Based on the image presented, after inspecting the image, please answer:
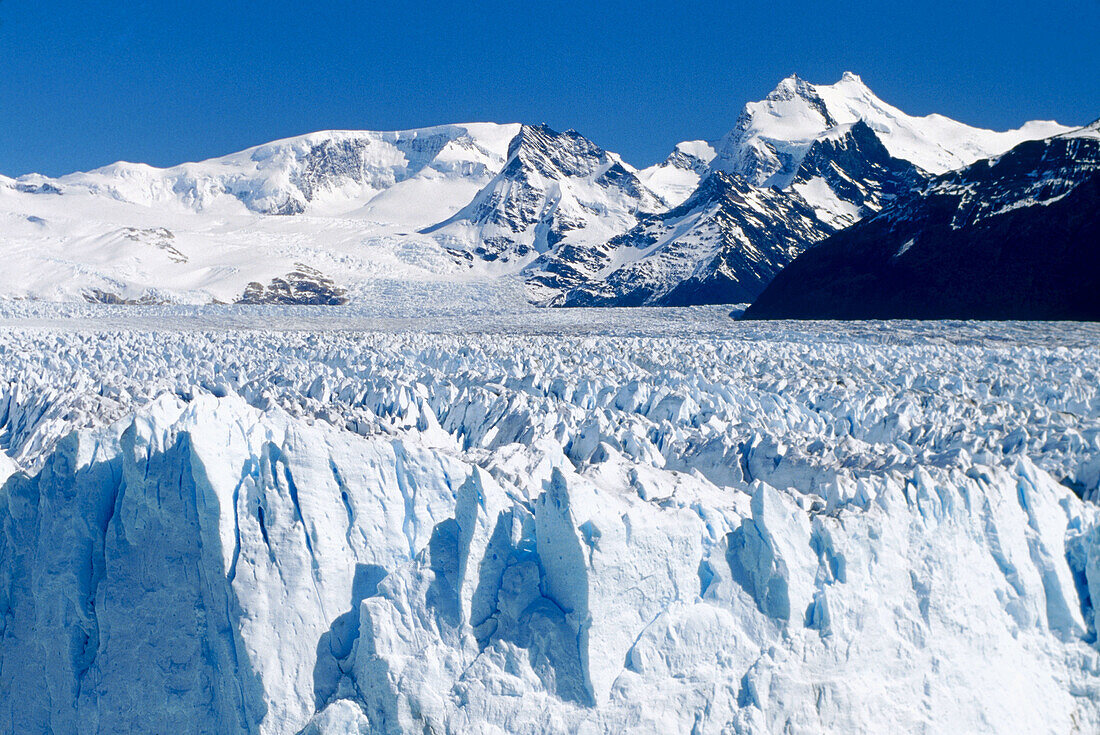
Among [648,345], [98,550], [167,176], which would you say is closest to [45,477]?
[98,550]

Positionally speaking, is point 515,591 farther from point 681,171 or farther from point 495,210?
point 681,171

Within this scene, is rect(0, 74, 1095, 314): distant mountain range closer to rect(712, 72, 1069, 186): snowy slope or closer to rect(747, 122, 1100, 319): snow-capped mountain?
rect(712, 72, 1069, 186): snowy slope

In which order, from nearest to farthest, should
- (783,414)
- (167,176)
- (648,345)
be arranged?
(783,414) < (648,345) < (167,176)

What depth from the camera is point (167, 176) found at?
166 m

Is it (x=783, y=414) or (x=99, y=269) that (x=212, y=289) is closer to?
(x=99, y=269)

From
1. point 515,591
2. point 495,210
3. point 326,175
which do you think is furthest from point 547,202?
point 515,591

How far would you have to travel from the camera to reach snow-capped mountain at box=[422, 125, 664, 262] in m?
102

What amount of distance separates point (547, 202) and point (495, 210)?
7609mm

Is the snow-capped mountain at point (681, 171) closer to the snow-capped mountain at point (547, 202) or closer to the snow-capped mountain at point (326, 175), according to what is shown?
the snow-capped mountain at point (547, 202)

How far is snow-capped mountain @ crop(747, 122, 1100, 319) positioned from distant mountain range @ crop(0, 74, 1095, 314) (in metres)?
1.81

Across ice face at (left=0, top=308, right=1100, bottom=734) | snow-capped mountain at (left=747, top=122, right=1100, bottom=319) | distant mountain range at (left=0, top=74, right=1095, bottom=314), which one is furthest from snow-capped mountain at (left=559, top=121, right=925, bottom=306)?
ice face at (left=0, top=308, right=1100, bottom=734)

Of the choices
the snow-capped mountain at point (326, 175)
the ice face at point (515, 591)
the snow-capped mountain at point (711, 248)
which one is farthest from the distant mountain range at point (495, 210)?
the ice face at point (515, 591)

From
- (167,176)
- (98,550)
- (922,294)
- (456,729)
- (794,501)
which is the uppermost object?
(167,176)

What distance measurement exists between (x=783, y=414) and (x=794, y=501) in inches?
202
